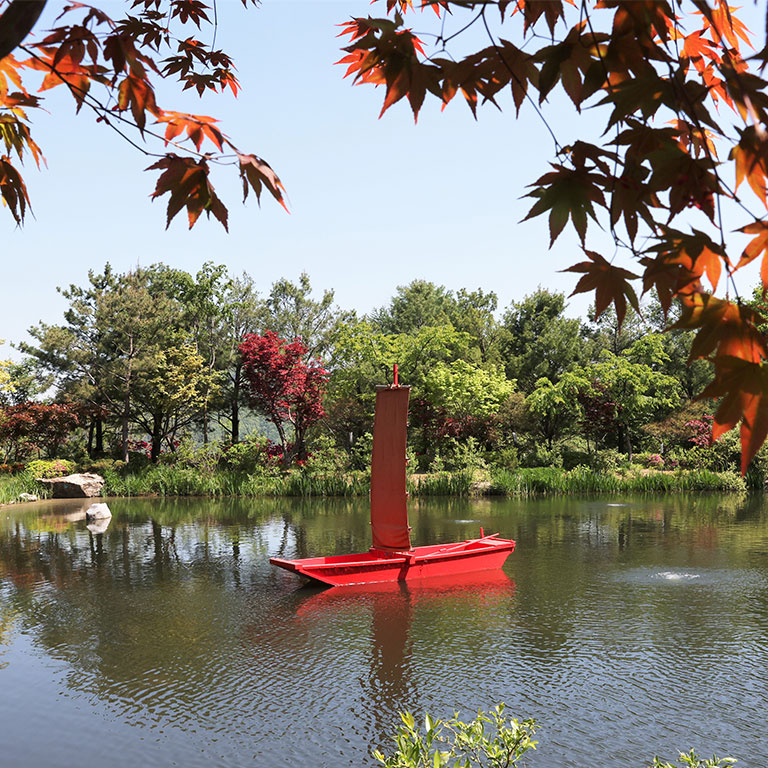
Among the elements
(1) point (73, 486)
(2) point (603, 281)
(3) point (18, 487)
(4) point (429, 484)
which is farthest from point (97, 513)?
(2) point (603, 281)

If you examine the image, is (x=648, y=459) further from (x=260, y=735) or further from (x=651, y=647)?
(x=260, y=735)

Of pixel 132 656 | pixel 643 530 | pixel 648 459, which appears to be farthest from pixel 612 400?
pixel 132 656

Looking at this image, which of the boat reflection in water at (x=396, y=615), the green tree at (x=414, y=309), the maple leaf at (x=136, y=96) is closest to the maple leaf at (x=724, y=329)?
the maple leaf at (x=136, y=96)

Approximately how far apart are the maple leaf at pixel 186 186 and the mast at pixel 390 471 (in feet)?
32.3

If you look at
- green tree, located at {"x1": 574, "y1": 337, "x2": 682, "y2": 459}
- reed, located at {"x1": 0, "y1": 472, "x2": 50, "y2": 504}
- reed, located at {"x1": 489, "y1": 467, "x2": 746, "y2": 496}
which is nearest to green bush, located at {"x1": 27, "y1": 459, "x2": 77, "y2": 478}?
reed, located at {"x1": 0, "y1": 472, "x2": 50, "y2": 504}

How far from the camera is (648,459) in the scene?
26797 mm

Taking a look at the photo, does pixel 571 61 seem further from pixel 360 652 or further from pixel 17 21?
pixel 360 652

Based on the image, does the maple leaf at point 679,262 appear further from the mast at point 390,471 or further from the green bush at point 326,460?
the green bush at point 326,460

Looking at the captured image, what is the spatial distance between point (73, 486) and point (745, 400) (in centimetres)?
2468

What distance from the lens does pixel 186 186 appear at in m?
1.83

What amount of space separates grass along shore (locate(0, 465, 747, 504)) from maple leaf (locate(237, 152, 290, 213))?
21422 millimetres

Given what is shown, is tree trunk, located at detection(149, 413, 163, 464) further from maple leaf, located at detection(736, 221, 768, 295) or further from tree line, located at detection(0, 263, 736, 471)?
maple leaf, located at detection(736, 221, 768, 295)

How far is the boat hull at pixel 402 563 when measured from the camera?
1083 centimetres

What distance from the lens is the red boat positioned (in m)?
11.4
